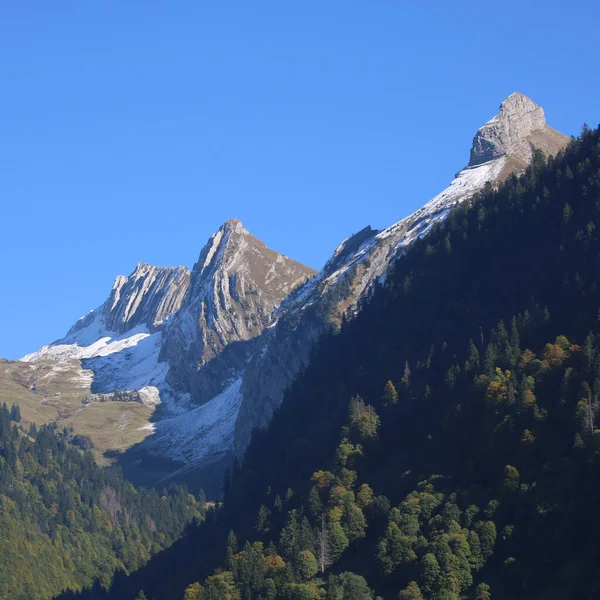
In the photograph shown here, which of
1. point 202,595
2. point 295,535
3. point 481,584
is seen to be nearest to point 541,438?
point 481,584

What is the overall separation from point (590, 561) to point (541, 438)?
2622 centimetres

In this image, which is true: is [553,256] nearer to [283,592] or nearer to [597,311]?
[597,311]

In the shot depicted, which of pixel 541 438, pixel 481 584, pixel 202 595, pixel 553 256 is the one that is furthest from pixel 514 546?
pixel 553 256

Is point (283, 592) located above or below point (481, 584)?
above

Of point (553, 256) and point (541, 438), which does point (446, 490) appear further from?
point (553, 256)

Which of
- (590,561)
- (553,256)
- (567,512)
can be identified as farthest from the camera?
(553,256)

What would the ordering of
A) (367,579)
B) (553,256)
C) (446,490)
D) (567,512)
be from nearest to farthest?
(567,512) < (367,579) < (446,490) < (553,256)

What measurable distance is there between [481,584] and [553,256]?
249 feet

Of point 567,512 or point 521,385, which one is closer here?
point 567,512

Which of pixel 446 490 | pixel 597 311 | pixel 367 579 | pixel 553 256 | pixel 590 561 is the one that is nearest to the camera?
pixel 590 561

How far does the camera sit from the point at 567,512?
138 metres

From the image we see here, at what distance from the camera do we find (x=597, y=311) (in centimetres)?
17200

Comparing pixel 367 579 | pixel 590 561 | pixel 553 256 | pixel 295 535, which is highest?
pixel 553 256

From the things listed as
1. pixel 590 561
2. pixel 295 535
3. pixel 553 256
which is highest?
pixel 553 256
